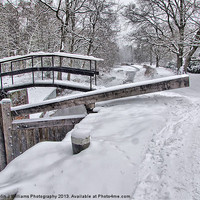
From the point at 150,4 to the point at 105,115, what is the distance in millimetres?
10952

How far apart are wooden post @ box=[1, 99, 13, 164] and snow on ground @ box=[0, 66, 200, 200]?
2.63 m

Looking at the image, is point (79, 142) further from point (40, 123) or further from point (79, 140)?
point (40, 123)

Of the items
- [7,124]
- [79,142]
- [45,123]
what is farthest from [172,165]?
[7,124]

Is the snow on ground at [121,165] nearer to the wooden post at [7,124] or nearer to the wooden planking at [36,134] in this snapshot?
the wooden planking at [36,134]

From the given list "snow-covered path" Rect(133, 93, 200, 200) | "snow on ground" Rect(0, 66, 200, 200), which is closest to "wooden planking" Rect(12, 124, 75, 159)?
"snow on ground" Rect(0, 66, 200, 200)

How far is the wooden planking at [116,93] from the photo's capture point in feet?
16.6

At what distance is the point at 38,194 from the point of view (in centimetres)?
213

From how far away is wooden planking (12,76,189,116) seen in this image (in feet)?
16.6

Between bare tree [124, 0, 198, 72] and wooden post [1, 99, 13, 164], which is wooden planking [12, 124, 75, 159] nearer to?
wooden post [1, 99, 13, 164]

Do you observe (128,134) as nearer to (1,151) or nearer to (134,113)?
(134,113)

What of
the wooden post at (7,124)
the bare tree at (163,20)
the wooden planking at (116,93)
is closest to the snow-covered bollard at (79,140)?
the wooden planking at (116,93)

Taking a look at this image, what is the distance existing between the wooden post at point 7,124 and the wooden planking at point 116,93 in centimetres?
19

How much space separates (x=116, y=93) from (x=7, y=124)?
3240 millimetres

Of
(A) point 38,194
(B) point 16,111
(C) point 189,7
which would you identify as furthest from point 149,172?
(C) point 189,7
